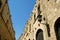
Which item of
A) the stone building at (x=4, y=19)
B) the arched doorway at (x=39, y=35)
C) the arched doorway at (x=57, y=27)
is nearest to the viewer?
the arched doorway at (x=57, y=27)

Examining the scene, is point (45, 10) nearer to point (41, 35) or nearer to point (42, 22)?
point (42, 22)

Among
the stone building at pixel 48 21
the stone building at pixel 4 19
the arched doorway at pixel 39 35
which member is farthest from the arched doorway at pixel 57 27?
the stone building at pixel 4 19

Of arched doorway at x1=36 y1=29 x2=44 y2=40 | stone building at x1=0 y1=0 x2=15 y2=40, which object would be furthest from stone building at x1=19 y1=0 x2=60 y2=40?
stone building at x1=0 y1=0 x2=15 y2=40

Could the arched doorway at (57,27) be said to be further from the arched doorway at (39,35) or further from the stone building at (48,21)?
the arched doorway at (39,35)

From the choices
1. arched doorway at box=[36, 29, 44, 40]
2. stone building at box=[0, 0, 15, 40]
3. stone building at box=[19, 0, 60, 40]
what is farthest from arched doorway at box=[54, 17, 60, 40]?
stone building at box=[0, 0, 15, 40]

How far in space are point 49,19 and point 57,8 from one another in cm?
131

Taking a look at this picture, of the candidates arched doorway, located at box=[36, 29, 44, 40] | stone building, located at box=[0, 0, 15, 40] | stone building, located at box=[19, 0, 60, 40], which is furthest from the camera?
stone building, located at box=[0, 0, 15, 40]

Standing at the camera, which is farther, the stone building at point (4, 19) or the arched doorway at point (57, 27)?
the stone building at point (4, 19)

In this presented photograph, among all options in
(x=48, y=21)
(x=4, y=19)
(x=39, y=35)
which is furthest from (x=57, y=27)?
(x=4, y=19)

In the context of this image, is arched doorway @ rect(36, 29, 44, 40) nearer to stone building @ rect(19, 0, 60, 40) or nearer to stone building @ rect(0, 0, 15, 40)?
stone building @ rect(19, 0, 60, 40)

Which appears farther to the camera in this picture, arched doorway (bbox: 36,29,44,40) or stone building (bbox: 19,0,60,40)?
arched doorway (bbox: 36,29,44,40)

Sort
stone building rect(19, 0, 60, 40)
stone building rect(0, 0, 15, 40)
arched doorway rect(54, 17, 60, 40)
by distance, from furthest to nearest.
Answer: stone building rect(0, 0, 15, 40) → stone building rect(19, 0, 60, 40) → arched doorway rect(54, 17, 60, 40)

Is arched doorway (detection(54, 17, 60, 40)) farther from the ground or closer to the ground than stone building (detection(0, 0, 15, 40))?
closer to the ground

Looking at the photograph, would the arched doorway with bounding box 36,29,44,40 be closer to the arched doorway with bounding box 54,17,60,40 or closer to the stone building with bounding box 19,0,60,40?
the stone building with bounding box 19,0,60,40
